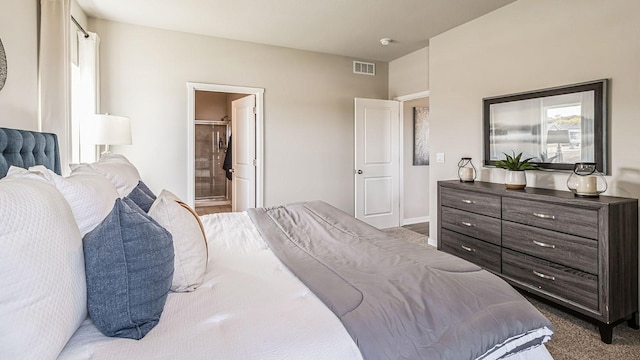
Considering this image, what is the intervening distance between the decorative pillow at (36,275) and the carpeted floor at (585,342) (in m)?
2.44

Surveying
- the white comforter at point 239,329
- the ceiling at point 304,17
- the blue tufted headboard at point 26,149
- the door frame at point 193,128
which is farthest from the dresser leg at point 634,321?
the blue tufted headboard at point 26,149

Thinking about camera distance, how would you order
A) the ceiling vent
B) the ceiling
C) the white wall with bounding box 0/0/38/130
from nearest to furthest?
the white wall with bounding box 0/0/38/130, the ceiling, the ceiling vent

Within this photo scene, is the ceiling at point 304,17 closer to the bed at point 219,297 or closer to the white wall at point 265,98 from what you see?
the white wall at point 265,98

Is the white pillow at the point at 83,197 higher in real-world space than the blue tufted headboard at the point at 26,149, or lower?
A: lower

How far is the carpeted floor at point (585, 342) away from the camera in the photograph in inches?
79.2

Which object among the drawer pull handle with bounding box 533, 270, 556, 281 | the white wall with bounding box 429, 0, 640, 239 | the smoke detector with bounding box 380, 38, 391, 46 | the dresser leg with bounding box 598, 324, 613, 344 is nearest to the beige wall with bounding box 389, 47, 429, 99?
the white wall with bounding box 429, 0, 640, 239

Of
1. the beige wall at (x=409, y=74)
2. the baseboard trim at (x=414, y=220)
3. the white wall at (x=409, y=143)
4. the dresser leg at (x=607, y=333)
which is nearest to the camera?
the dresser leg at (x=607, y=333)

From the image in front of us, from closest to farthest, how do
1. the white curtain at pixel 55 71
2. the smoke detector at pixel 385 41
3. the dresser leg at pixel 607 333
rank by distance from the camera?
the dresser leg at pixel 607 333 → the white curtain at pixel 55 71 → the smoke detector at pixel 385 41

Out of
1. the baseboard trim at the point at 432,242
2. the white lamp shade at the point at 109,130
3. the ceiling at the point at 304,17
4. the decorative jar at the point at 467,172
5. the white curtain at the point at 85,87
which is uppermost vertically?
the ceiling at the point at 304,17

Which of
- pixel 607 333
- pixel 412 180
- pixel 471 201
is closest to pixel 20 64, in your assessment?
pixel 471 201

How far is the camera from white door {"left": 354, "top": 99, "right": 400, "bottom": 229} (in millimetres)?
5055

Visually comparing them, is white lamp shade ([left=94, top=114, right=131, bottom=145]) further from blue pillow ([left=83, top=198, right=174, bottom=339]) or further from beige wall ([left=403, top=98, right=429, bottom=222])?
beige wall ([left=403, top=98, right=429, bottom=222])

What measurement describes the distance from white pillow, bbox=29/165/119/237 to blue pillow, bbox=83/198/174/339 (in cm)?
18

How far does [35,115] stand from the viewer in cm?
225
